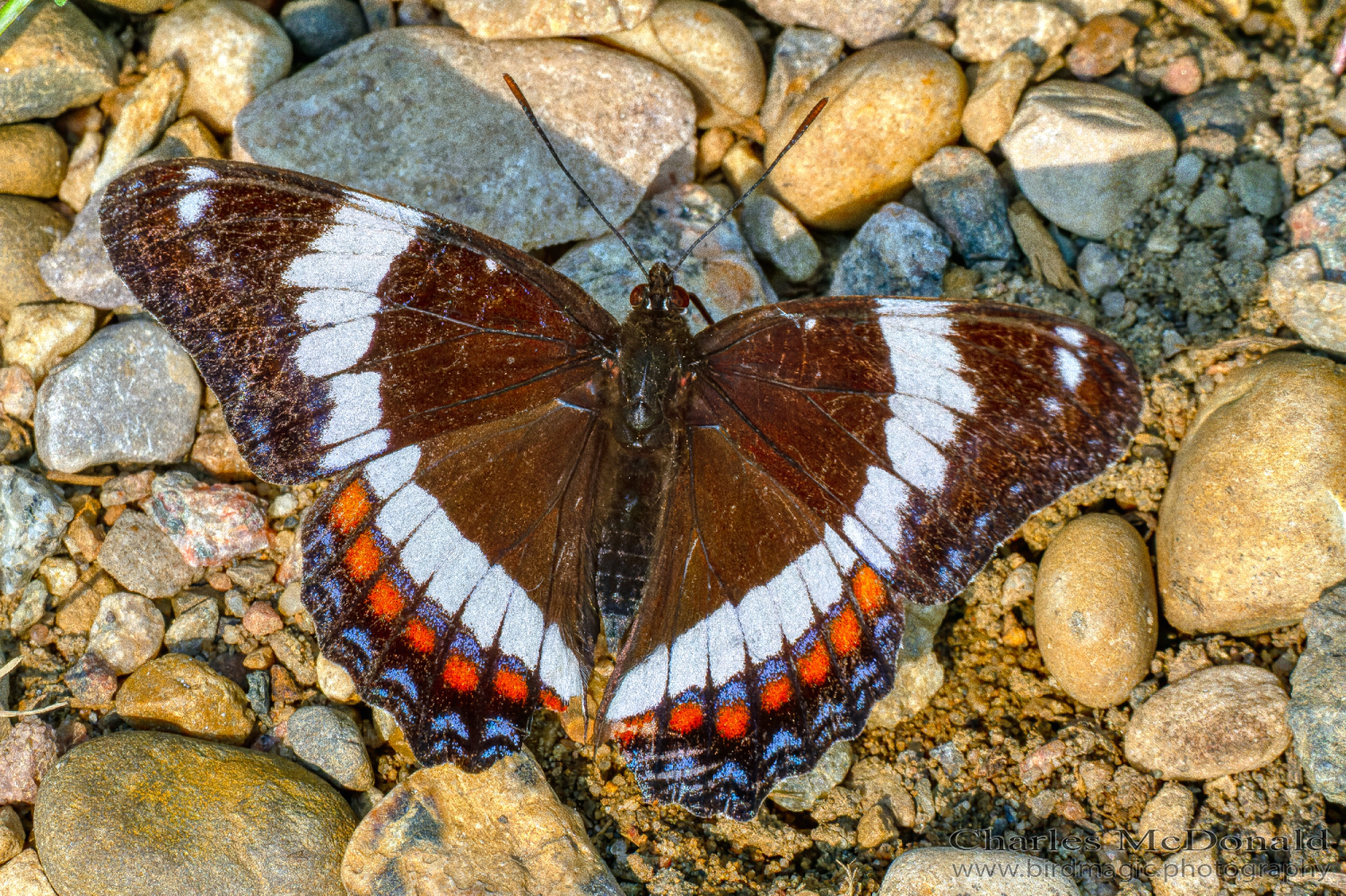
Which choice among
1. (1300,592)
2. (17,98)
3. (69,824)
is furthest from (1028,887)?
(17,98)

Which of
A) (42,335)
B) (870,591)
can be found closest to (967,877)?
(870,591)

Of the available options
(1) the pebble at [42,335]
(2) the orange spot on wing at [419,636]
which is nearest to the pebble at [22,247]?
(1) the pebble at [42,335]

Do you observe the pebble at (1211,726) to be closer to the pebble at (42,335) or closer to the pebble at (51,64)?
the pebble at (42,335)

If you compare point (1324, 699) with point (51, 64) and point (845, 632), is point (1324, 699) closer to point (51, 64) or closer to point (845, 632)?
point (845, 632)

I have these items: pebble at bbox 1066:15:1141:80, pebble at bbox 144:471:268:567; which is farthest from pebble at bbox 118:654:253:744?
pebble at bbox 1066:15:1141:80

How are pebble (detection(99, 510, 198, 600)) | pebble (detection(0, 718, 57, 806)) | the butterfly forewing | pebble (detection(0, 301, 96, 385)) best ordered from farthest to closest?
1. pebble (detection(0, 301, 96, 385))
2. pebble (detection(99, 510, 198, 600))
3. pebble (detection(0, 718, 57, 806))
4. the butterfly forewing

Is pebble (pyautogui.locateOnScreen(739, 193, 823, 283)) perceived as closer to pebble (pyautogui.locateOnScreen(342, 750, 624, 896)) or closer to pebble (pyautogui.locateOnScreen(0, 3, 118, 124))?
pebble (pyautogui.locateOnScreen(342, 750, 624, 896))

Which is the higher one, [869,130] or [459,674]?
[869,130]
